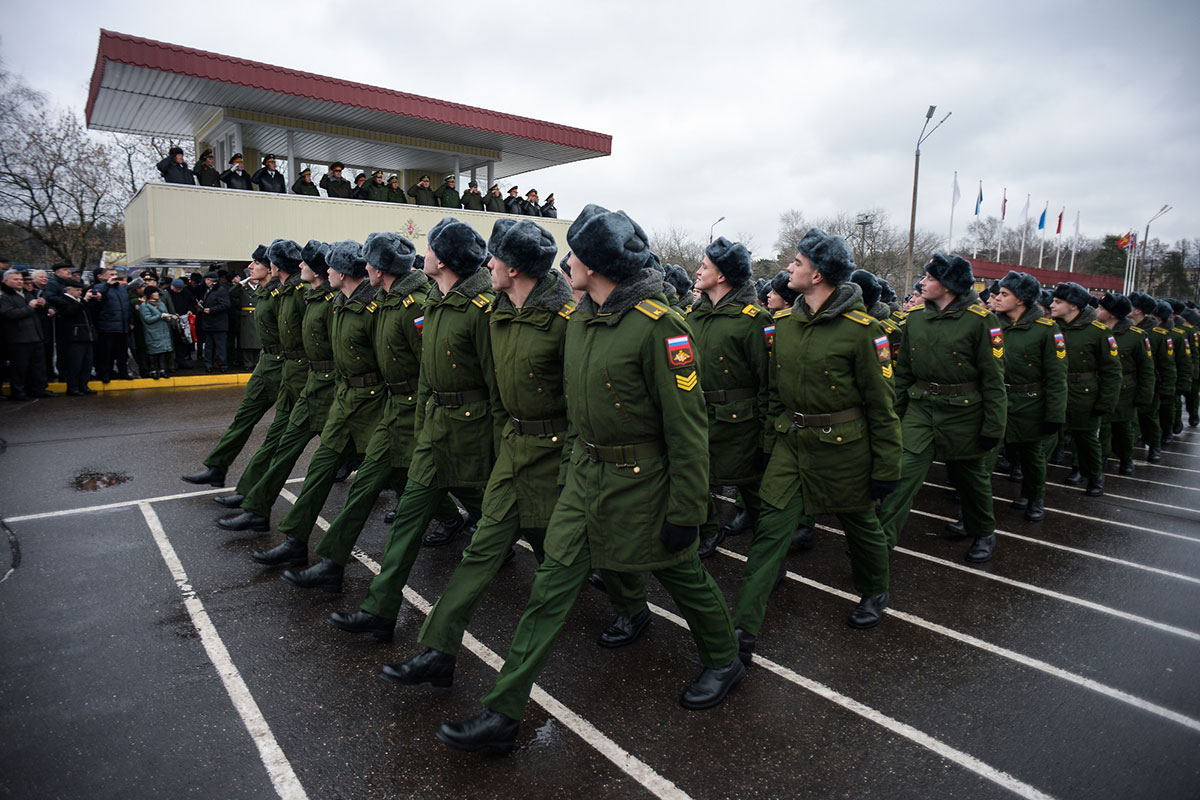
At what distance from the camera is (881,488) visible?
3.71 metres

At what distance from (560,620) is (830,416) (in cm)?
189

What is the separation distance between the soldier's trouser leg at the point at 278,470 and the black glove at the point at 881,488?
3.81 m

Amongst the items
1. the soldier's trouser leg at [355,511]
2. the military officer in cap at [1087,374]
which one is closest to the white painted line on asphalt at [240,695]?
the soldier's trouser leg at [355,511]

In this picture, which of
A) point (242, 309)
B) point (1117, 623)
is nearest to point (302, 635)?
point (1117, 623)

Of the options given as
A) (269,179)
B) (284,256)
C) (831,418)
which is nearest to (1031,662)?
(831,418)

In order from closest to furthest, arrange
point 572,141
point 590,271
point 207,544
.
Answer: point 590,271
point 207,544
point 572,141

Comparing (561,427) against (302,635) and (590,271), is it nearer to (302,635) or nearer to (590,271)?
(590,271)

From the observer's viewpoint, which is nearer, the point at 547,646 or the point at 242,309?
the point at 547,646

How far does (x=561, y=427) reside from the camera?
129 inches

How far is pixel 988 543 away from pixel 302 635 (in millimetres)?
4757

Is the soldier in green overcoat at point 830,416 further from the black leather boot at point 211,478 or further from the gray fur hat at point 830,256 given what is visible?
the black leather boot at point 211,478

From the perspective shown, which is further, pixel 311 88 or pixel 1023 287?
pixel 311 88

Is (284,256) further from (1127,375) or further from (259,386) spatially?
(1127,375)

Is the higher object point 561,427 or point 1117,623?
point 561,427
